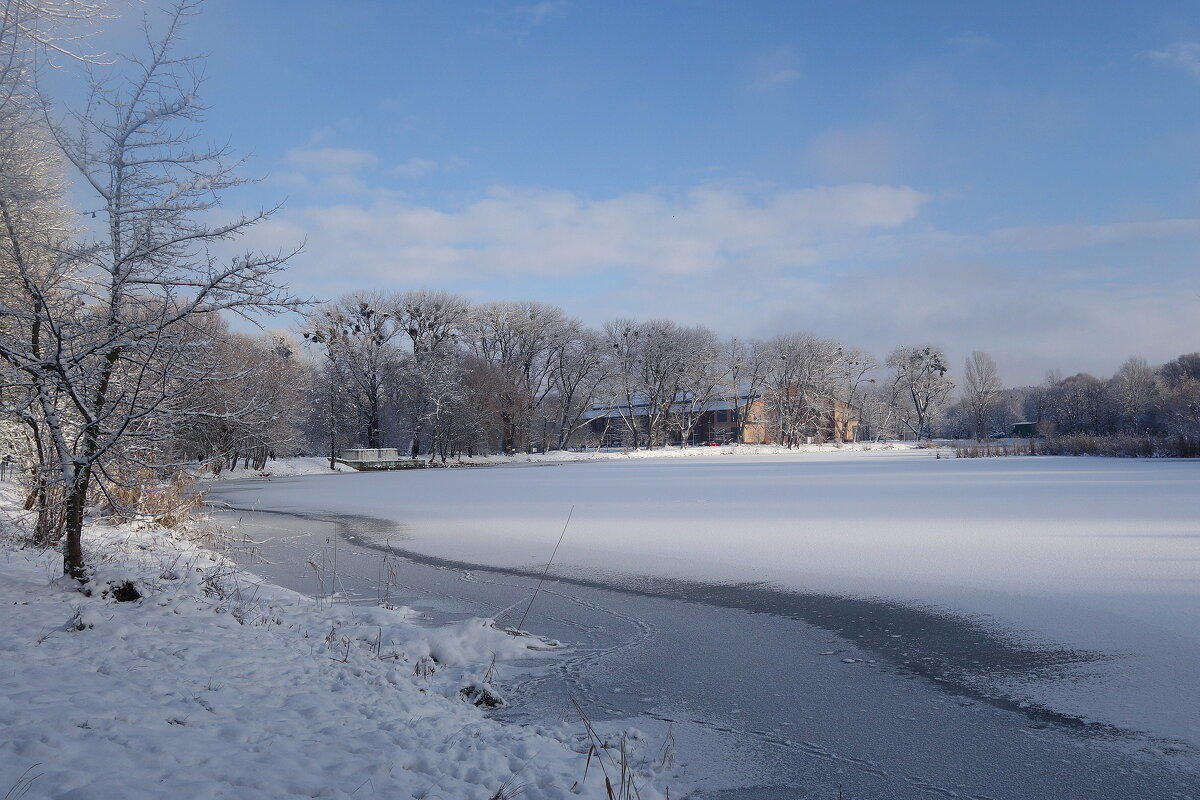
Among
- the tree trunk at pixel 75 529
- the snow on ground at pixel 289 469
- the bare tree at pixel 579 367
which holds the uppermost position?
the bare tree at pixel 579 367

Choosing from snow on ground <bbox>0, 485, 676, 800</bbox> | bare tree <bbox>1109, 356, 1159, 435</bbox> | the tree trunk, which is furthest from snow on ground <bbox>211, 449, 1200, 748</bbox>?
bare tree <bbox>1109, 356, 1159, 435</bbox>

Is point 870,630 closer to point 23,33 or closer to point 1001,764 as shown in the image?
point 1001,764

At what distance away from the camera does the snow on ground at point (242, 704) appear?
117 inches

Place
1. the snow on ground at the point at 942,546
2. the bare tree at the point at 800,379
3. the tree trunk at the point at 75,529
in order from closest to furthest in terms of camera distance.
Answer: the snow on ground at the point at 942,546
the tree trunk at the point at 75,529
the bare tree at the point at 800,379

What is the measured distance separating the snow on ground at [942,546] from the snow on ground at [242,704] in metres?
3.43

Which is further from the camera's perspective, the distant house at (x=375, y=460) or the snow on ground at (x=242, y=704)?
the distant house at (x=375, y=460)

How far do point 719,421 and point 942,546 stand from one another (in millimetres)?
72673

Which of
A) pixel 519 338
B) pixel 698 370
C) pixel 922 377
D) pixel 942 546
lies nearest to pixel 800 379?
pixel 698 370

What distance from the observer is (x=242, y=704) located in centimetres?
396

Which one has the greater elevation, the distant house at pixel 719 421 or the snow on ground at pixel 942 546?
the distant house at pixel 719 421

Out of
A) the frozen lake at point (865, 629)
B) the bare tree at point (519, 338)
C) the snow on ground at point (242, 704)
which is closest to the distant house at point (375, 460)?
the bare tree at point (519, 338)

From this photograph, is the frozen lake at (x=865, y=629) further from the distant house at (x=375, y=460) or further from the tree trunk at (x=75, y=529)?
the distant house at (x=375, y=460)

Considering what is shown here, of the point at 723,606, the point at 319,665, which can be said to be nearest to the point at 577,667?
the point at 319,665

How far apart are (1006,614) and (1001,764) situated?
321cm
